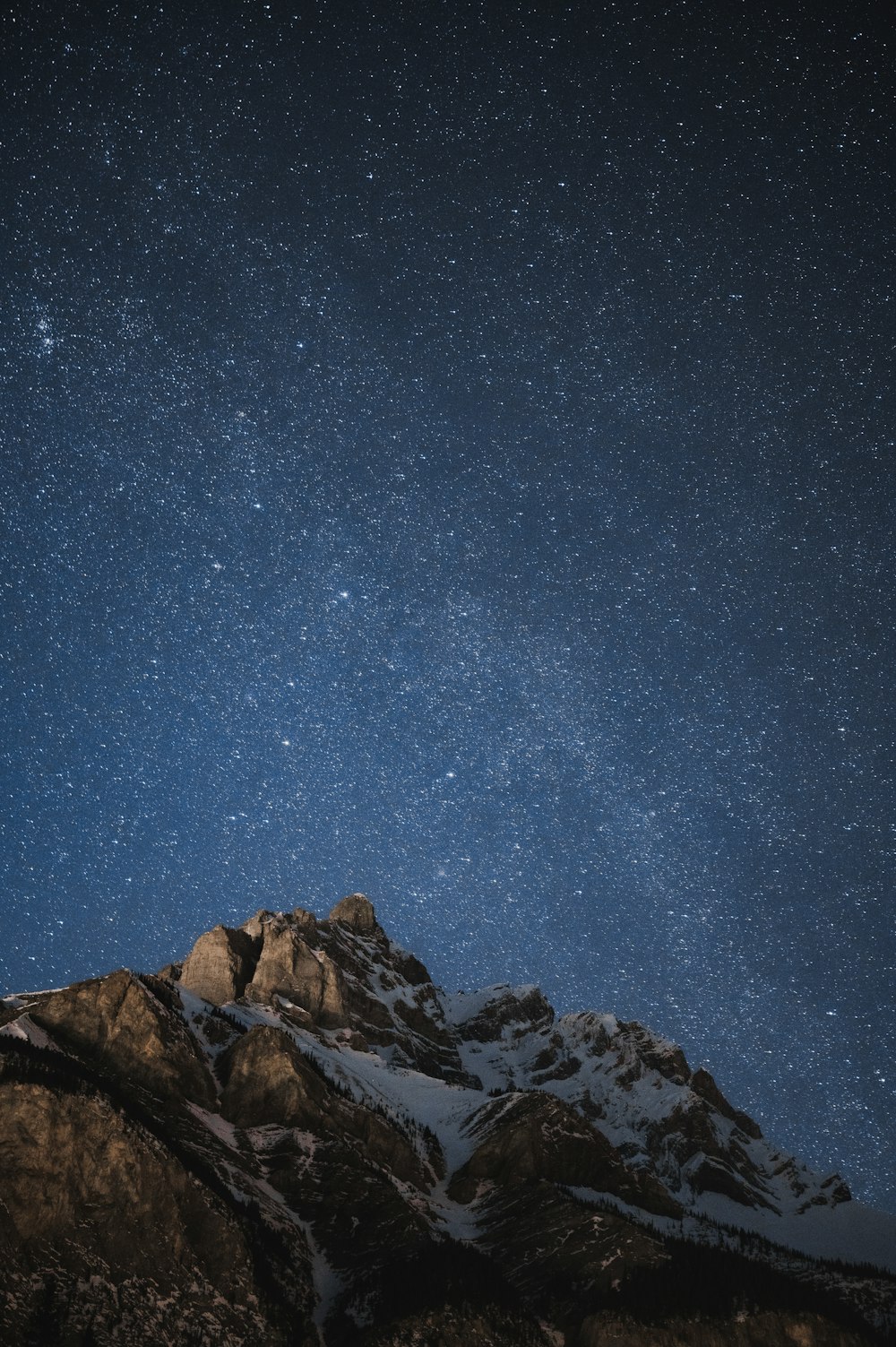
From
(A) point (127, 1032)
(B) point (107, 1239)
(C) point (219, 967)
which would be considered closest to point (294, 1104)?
(A) point (127, 1032)

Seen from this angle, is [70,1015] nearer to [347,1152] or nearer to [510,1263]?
[347,1152]

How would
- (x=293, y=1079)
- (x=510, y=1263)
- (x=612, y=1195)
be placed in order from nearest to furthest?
(x=510, y=1263)
(x=293, y=1079)
(x=612, y=1195)

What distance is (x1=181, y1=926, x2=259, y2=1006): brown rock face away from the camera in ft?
496

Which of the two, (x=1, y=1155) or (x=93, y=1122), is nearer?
(x=1, y=1155)

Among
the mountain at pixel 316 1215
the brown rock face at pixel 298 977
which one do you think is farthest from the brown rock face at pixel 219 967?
the mountain at pixel 316 1215

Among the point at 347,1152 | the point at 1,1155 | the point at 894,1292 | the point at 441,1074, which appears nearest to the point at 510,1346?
the point at 347,1152

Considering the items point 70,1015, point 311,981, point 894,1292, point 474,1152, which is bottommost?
point 894,1292

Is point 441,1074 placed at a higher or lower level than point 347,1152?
higher

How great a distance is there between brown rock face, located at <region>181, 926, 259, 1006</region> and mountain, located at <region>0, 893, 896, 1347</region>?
13.1 metres

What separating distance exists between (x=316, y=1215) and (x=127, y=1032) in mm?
27707

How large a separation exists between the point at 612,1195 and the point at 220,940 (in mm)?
79957

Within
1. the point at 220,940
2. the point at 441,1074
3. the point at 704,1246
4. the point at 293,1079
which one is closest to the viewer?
the point at 704,1246

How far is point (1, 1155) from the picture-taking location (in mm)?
67562

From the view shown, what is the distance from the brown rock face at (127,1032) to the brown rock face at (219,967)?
5016cm
